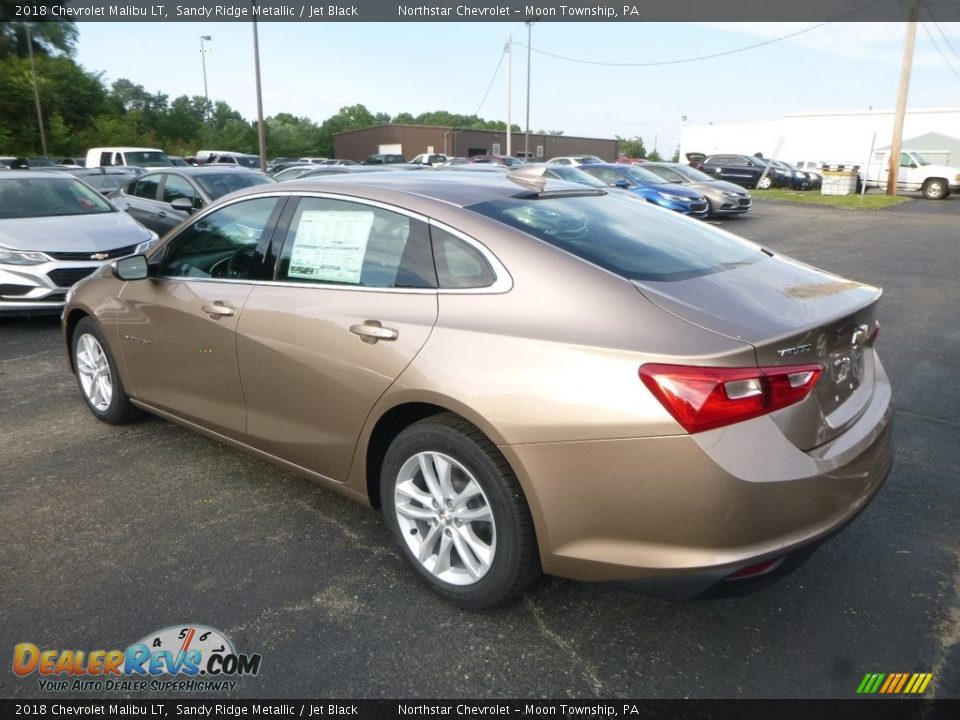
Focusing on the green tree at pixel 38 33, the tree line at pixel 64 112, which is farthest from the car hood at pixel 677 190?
the green tree at pixel 38 33

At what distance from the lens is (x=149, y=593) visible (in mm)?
2848

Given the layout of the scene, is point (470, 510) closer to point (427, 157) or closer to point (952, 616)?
point (952, 616)

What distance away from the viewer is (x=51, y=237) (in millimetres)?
7414

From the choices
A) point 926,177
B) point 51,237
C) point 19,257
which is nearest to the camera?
point 19,257

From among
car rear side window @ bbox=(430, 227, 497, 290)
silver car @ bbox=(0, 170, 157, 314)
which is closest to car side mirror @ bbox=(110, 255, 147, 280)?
car rear side window @ bbox=(430, 227, 497, 290)

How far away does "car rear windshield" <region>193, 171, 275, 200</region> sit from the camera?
33.4 feet

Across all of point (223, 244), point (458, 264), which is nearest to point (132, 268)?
point (223, 244)

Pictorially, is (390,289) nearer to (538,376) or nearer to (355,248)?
(355,248)

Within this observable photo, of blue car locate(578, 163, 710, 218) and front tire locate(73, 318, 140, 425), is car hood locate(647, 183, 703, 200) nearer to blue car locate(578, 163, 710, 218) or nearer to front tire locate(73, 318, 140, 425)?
blue car locate(578, 163, 710, 218)

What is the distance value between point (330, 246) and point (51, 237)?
570 cm

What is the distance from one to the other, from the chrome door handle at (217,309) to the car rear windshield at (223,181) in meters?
7.08

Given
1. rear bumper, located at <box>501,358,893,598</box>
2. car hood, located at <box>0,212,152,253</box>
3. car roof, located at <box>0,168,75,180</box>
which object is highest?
car roof, located at <box>0,168,75,180</box>

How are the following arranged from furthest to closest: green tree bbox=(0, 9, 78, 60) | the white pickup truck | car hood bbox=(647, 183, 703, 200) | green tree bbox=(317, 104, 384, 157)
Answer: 1. green tree bbox=(317, 104, 384, 157)
2. green tree bbox=(0, 9, 78, 60)
3. the white pickup truck
4. car hood bbox=(647, 183, 703, 200)

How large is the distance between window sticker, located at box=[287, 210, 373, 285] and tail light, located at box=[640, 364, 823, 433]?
1451 mm
